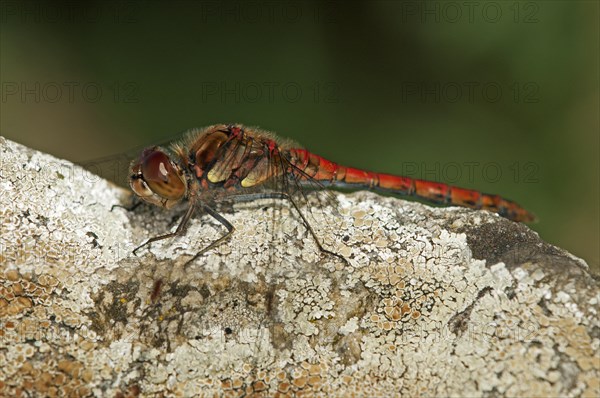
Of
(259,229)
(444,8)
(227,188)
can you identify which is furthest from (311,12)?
(259,229)

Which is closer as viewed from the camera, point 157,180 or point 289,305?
point 289,305

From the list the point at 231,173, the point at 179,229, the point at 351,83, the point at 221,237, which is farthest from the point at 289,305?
the point at 351,83

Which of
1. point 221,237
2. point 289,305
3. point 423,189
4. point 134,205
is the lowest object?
point 289,305

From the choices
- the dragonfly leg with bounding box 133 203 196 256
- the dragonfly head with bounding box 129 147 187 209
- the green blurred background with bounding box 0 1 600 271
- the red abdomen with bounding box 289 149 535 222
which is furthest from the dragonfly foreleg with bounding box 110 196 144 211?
the green blurred background with bounding box 0 1 600 271

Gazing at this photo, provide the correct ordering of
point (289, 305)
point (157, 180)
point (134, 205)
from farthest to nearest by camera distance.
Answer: point (134, 205), point (157, 180), point (289, 305)

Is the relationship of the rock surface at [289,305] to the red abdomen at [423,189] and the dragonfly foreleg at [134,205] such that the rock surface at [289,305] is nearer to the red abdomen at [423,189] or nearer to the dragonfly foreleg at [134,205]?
the dragonfly foreleg at [134,205]

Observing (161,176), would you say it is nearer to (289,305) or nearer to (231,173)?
(231,173)

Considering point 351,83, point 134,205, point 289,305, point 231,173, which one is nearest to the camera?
→ point 289,305
